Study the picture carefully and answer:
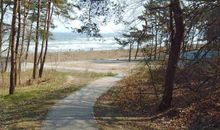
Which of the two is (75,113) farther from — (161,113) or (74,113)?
(161,113)

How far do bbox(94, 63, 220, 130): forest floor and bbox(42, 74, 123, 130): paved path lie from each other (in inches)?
15.3

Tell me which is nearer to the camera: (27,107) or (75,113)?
(75,113)

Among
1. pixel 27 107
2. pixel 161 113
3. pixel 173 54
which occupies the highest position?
pixel 173 54

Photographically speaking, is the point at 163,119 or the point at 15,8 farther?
the point at 15,8

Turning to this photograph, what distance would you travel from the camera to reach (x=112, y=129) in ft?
48.0

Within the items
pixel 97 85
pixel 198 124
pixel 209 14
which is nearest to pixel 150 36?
pixel 198 124

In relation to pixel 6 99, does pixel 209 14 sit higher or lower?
higher

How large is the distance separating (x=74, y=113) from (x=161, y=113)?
349 centimetres

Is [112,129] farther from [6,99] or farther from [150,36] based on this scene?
[6,99]

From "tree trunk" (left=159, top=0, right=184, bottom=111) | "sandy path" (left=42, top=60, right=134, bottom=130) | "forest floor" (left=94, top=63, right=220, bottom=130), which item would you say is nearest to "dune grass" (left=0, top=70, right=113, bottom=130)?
"sandy path" (left=42, top=60, right=134, bottom=130)

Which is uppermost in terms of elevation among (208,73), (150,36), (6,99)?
(150,36)

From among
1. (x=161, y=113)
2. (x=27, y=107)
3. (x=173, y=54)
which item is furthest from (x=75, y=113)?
(x=173, y=54)

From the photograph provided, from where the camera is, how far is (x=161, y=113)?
18.3 metres

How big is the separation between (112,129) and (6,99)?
10.1 m
